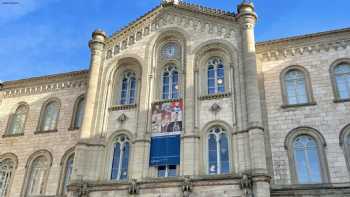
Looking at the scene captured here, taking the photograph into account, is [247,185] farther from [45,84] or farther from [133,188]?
[45,84]

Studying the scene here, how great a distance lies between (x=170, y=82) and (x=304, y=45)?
342 inches

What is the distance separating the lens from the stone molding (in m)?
25.2

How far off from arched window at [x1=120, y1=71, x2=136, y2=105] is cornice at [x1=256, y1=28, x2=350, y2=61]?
325 inches

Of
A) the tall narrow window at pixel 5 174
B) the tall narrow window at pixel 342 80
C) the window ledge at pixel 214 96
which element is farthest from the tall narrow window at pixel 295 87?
the tall narrow window at pixel 5 174

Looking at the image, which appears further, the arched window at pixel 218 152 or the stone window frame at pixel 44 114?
the stone window frame at pixel 44 114

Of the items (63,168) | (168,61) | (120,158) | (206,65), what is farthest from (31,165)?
(206,65)

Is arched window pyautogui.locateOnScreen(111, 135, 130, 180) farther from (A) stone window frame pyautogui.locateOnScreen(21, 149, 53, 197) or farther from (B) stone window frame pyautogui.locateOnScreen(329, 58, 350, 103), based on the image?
(B) stone window frame pyautogui.locateOnScreen(329, 58, 350, 103)

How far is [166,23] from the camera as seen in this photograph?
86.5ft

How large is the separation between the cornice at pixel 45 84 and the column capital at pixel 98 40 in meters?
2.57

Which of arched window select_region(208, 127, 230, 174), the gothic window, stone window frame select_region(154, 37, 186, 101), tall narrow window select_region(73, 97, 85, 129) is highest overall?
stone window frame select_region(154, 37, 186, 101)

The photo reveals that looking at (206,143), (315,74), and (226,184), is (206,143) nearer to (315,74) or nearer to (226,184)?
(226,184)

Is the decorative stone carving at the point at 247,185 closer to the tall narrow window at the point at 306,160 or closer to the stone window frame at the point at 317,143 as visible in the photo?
the stone window frame at the point at 317,143

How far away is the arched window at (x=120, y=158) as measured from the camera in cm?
2175

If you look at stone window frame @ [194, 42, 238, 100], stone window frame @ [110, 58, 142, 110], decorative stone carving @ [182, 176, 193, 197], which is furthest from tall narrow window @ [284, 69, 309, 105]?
stone window frame @ [110, 58, 142, 110]
